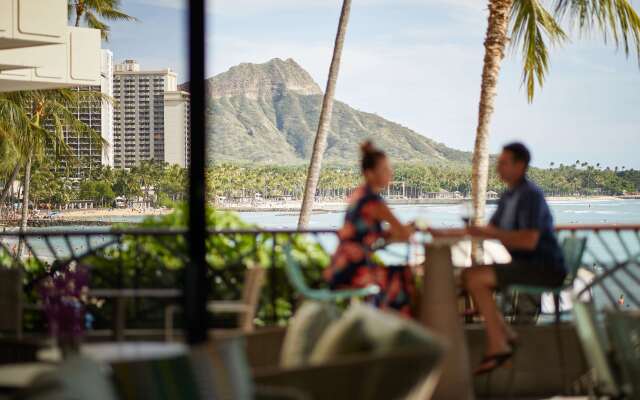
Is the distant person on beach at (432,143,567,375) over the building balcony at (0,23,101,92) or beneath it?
beneath

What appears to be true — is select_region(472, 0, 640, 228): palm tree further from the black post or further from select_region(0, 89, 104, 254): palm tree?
select_region(0, 89, 104, 254): palm tree

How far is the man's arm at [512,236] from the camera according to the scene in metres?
4.93

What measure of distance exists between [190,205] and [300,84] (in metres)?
84.6

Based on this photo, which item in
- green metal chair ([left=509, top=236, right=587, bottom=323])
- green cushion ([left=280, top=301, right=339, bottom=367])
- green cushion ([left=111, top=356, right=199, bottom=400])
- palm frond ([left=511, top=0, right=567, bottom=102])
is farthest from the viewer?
palm frond ([left=511, top=0, right=567, bottom=102])

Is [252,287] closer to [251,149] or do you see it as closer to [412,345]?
[412,345]

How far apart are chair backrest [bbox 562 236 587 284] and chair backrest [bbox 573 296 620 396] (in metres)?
2.38

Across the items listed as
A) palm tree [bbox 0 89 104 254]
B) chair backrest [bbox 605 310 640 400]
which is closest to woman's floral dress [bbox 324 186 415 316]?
chair backrest [bbox 605 310 640 400]

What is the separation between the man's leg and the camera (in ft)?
16.4

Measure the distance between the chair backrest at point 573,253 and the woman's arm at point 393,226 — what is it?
1381 millimetres

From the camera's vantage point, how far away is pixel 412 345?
277 centimetres

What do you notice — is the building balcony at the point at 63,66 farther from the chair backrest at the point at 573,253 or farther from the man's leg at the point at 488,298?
the man's leg at the point at 488,298

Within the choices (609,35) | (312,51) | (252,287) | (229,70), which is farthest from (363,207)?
(312,51)

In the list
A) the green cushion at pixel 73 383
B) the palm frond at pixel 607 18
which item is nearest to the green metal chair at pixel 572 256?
the green cushion at pixel 73 383

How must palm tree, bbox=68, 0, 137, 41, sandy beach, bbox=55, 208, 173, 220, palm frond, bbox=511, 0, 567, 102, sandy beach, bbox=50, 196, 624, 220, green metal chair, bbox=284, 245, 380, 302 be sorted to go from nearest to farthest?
green metal chair, bbox=284, 245, 380, 302 < palm frond, bbox=511, 0, 567, 102 < palm tree, bbox=68, 0, 137, 41 < sandy beach, bbox=50, 196, 624, 220 < sandy beach, bbox=55, 208, 173, 220
